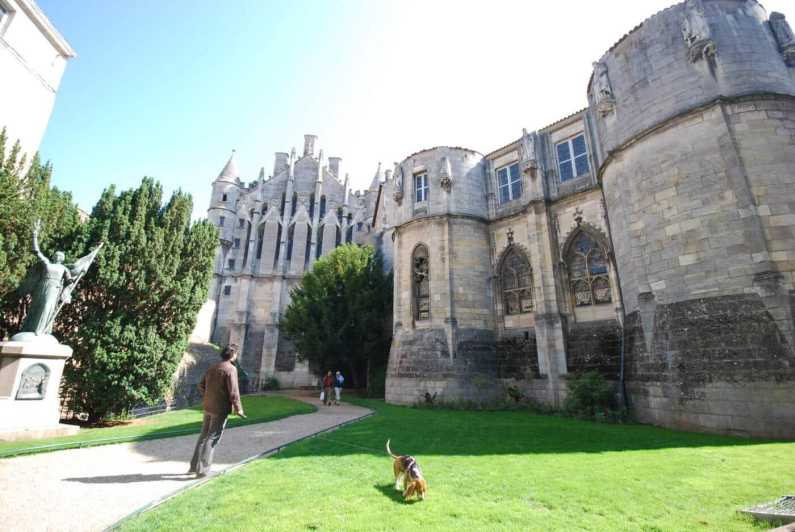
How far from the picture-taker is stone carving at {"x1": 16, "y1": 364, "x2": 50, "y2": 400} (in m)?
7.55

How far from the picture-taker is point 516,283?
1630 cm

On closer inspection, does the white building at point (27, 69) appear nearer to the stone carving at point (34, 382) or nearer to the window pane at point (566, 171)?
the stone carving at point (34, 382)

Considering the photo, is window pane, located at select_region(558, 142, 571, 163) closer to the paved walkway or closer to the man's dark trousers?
the paved walkway

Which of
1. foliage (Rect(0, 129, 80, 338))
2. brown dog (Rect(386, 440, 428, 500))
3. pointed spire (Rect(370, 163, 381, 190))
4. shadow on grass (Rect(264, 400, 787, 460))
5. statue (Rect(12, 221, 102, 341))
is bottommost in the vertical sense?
shadow on grass (Rect(264, 400, 787, 460))

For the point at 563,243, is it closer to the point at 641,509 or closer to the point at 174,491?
the point at 641,509

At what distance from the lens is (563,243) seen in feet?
49.0

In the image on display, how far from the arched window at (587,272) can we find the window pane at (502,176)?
16.3ft

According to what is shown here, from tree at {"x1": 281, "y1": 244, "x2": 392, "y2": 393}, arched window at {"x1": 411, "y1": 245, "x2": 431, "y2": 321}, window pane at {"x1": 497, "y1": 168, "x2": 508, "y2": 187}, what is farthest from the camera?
tree at {"x1": 281, "y1": 244, "x2": 392, "y2": 393}

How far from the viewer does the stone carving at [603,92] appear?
41.0ft

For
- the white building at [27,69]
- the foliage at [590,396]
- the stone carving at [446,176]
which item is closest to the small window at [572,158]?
the stone carving at [446,176]

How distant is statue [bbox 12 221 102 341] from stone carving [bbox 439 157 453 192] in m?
14.0

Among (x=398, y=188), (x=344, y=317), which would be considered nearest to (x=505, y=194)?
(x=398, y=188)

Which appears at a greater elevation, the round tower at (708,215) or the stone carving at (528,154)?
the stone carving at (528,154)

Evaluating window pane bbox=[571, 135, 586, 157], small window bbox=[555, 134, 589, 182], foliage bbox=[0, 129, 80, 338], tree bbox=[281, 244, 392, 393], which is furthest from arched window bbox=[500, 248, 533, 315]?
foliage bbox=[0, 129, 80, 338]
